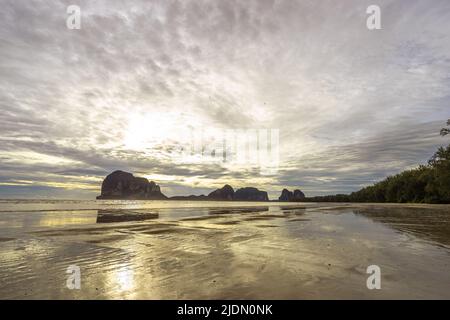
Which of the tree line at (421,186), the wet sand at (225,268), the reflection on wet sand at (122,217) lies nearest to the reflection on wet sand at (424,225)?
the wet sand at (225,268)

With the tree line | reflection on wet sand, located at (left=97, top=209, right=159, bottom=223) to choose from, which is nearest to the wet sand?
reflection on wet sand, located at (left=97, top=209, right=159, bottom=223)

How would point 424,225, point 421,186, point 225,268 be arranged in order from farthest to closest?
point 421,186, point 424,225, point 225,268

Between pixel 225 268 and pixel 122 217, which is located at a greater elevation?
pixel 225 268

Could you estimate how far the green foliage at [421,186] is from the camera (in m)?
54.2

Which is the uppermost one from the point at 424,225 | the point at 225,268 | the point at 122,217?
the point at 225,268

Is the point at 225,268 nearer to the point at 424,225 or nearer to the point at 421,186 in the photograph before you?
the point at 424,225

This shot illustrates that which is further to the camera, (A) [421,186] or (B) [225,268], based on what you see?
(A) [421,186]

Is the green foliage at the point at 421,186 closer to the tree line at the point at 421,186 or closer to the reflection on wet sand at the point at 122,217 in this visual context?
the tree line at the point at 421,186

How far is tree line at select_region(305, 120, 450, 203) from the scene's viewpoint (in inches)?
2130

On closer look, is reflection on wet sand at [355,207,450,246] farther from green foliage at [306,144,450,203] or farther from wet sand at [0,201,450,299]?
green foliage at [306,144,450,203]

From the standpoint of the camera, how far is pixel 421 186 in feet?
271

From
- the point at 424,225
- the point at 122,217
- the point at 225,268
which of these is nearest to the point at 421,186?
the point at 424,225

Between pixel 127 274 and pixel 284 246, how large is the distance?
6.46 meters
